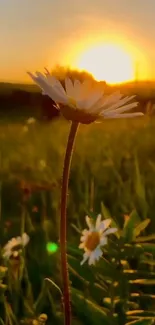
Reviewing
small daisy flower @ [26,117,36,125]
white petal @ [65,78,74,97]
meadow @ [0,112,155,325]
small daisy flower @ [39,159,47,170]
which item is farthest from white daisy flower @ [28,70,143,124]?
small daisy flower @ [26,117,36,125]

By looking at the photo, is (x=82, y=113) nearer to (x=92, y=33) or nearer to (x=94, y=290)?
(x=94, y=290)

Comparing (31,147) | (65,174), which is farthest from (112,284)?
(31,147)

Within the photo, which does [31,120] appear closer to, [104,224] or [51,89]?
[104,224]

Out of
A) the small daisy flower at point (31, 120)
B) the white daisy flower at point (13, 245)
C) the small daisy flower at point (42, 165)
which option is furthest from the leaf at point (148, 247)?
the small daisy flower at point (31, 120)

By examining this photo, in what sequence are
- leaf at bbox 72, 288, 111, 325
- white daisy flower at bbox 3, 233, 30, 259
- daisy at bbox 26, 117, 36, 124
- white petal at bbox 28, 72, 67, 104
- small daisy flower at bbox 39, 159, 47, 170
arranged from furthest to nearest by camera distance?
daisy at bbox 26, 117, 36, 124, small daisy flower at bbox 39, 159, 47, 170, white daisy flower at bbox 3, 233, 30, 259, leaf at bbox 72, 288, 111, 325, white petal at bbox 28, 72, 67, 104

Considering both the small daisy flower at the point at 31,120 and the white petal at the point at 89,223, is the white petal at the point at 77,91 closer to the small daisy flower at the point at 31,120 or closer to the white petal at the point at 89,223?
the white petal at the point at 89,223

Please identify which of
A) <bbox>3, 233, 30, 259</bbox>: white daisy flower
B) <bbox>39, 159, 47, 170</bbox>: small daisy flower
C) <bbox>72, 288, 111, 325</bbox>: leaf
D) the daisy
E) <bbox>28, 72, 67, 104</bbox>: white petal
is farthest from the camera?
the daisy

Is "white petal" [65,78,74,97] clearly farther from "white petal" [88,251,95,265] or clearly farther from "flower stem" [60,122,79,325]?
"white petal" [88,251,95,265]
